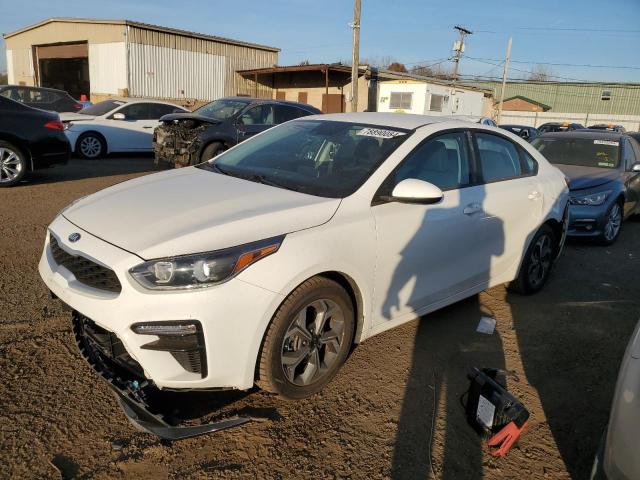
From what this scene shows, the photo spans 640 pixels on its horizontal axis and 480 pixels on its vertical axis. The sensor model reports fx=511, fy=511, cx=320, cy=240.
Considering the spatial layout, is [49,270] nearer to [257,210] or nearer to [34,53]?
[257,210]

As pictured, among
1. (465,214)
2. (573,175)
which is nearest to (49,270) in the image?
(465,214)

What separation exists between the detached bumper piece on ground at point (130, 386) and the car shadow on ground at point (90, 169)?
22.2ft

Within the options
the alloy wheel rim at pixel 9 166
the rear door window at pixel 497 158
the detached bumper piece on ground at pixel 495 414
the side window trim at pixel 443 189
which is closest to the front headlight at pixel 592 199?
the rear door window at pixel 497 158

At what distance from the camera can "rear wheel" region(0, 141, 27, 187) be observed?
312 inches

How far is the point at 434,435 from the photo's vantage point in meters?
2.78

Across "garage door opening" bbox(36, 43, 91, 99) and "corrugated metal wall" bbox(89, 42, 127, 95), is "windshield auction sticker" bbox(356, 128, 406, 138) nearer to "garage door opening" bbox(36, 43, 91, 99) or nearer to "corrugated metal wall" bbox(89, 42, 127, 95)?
"corrugated metal wall" bbox(89, 42, 127, 95)

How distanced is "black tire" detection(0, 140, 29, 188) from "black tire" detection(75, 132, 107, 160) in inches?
A: 156

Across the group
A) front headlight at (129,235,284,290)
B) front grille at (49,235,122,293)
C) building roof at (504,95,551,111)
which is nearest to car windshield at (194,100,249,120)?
front grille at (49,235,122,293)

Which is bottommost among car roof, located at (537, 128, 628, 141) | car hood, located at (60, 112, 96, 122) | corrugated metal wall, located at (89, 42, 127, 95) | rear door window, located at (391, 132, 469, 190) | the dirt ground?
the dirt ground

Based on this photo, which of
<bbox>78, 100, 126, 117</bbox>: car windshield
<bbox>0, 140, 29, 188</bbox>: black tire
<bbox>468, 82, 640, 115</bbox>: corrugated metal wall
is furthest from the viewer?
<bbox>468, 82, 640, 115</bbox>: corrugated metal wall

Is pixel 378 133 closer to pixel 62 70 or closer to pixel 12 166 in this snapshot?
pixel 12 166

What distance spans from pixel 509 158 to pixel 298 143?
1931 mm

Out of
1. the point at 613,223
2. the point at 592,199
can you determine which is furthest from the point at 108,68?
the point at 613,223

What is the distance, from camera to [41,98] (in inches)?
559
